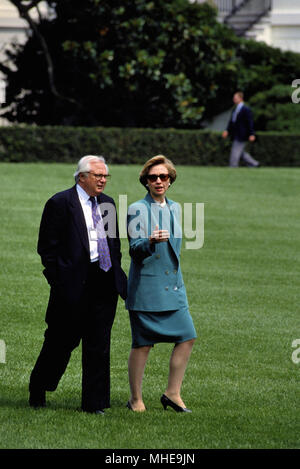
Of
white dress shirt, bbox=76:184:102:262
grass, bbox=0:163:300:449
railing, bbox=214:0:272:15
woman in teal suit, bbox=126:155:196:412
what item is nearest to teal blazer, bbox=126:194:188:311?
woman in teal suit, bbox=126:155:196:412

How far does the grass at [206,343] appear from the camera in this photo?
677 centimetres

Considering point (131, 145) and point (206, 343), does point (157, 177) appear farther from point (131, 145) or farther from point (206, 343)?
point (131, 145)

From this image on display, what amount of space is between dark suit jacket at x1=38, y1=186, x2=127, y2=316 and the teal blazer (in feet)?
0.40

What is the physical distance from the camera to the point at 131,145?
86.6 ft

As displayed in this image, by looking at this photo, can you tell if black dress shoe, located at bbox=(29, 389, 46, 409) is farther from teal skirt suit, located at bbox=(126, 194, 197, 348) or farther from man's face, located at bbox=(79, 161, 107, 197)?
man's face, located at bbox=(79, 161, 107, 197)

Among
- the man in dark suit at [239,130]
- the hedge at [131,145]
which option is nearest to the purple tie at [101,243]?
the man in dark suit at [239,130]

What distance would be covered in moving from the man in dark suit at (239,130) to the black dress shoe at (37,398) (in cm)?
1793

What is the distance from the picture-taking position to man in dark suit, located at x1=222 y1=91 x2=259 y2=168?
987 inches

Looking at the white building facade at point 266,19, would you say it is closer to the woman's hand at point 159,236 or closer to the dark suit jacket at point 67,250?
the dark suit jacket at point 67,250

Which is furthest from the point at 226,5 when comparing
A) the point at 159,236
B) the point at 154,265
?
the point at 159,236

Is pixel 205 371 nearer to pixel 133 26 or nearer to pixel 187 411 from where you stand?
pixel 187 411

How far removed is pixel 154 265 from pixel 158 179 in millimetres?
Answer: 601

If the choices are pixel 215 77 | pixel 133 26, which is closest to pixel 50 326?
pixel 133 26

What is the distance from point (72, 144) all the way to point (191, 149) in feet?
10.4
